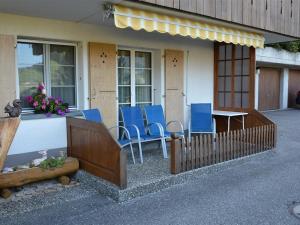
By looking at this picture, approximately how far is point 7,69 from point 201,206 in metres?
4.24

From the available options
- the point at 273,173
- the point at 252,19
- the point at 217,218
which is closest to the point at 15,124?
the point at 217,218

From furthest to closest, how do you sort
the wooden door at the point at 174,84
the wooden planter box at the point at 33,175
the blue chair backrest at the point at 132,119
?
the wooden door at the point at 174,84, the blue chair backrest at the point at 132,119, the wooden planter box at the point at 33,175

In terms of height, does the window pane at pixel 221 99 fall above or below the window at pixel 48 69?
below

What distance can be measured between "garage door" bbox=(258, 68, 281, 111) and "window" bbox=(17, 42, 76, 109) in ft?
48.5

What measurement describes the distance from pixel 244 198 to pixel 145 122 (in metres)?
3.39

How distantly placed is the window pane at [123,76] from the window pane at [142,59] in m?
0.38

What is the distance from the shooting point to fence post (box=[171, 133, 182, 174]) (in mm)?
5457

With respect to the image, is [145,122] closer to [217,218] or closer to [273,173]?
[273,173]

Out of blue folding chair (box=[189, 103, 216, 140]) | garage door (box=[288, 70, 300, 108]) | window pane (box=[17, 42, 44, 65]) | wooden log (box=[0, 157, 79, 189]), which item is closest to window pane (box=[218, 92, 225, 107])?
blue folding chair (box=[189, 103, 216, 140])

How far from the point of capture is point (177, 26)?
6.24 m

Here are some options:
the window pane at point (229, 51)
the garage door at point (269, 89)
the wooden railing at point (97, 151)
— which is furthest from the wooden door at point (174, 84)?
the garage door at point (269, 89)

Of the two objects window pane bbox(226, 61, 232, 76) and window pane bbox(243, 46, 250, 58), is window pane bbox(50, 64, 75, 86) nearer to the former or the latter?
window pane bbox(226, 61, 232, 76)

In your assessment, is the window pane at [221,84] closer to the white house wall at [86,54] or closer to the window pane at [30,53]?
the white house wall at [86,54]

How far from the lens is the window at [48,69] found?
20.9 ft
